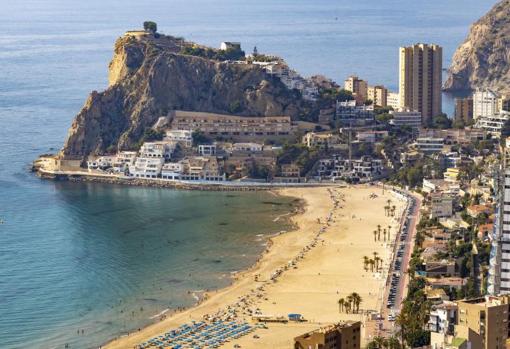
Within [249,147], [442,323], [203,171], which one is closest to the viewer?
[442,323]

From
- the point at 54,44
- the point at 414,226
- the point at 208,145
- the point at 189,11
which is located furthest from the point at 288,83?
the point at 189,11

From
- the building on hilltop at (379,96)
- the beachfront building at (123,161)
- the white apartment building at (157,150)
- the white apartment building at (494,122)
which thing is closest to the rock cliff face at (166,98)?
the beachfront building at (123,161)

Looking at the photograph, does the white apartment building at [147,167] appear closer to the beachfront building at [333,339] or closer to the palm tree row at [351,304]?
the palm tree row at [351,304]

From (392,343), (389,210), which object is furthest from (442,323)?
(389,210)

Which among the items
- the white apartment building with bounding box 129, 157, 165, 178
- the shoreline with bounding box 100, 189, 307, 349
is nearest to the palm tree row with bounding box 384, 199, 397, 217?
the shoreline with bounding box 100, 189, 307, 349

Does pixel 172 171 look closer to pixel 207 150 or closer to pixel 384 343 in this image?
pixel 207 150
